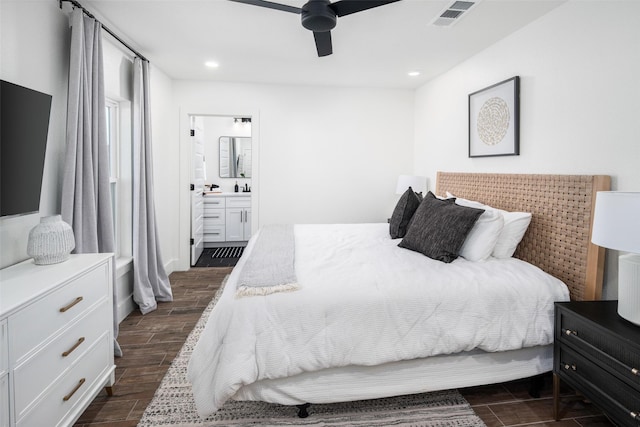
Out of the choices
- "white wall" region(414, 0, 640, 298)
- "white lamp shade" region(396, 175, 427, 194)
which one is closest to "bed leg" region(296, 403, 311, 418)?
"white wall" region(414, 0, 640, 298)

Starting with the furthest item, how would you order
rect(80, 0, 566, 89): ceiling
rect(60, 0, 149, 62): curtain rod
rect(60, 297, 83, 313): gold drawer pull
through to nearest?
rect(80, 0, 566, 89): ceiling
rect(60, 0, 149, 62): curtain rod
rect(60, 297, 83, 313): gold drawer pull

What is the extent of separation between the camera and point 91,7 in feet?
8.23

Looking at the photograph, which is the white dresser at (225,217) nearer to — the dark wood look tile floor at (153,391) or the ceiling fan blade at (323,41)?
the dark wood look tile floor at (153,391)

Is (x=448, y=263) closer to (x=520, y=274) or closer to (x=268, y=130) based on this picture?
(x=520, y=274)

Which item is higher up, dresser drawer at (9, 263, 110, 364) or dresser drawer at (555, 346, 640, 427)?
dresser drawer at (9, 263, 110, 364)

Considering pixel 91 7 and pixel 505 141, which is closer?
pixel 91 7

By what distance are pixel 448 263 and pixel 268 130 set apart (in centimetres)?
315

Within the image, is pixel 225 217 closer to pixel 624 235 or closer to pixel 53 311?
pixel 53 311

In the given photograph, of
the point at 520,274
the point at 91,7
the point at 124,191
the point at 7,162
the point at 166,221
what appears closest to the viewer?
the point at 7,162

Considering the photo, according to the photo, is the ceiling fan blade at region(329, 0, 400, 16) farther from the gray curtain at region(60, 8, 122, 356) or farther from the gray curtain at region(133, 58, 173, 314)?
the gray curtain at region(133, 58, 173, 314)

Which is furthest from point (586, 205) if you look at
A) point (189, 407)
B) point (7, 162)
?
point (7, 162)

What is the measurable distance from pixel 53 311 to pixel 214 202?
4546 millimetres

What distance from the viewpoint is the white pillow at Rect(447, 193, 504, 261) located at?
2404 mm

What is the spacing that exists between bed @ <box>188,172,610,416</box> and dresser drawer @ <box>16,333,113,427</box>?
56cm
